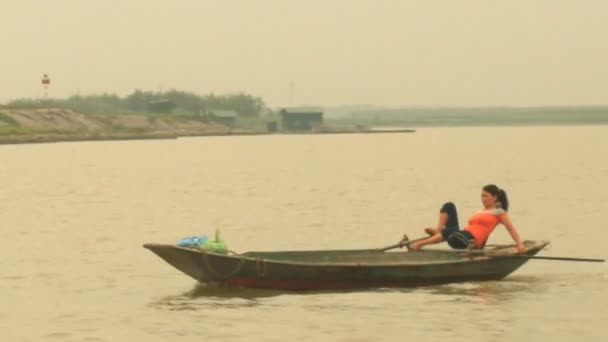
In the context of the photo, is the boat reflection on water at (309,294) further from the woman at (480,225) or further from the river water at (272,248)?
the woman at (480,225)

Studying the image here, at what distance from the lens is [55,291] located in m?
22.6

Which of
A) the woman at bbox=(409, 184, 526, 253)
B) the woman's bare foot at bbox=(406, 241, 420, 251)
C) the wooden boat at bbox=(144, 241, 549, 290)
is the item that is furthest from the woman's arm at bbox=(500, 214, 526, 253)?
the woman's bare foot at bbox=(406, 241, 420, 251)

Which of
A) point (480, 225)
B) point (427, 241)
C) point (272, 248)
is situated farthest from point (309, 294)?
point (272, 248)

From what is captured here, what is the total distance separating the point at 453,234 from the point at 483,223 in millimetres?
506

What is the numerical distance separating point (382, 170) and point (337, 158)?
24282 millimetres

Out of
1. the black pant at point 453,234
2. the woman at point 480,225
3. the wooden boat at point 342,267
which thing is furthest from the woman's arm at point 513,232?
the black pant at point 453,234

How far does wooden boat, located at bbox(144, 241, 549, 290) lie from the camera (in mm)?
20594

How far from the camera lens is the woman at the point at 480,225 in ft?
71.2

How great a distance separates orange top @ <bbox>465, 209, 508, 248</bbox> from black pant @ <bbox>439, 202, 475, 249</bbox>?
0.29 ft

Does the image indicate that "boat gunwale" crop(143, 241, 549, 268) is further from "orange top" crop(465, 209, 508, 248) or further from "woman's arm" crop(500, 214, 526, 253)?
"orange top" crop(465, 209, 508, 248)

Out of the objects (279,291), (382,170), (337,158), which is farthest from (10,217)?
(337,158)

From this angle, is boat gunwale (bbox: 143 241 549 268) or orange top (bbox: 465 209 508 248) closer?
boat gunwale (bbox: 143 241 549 268)

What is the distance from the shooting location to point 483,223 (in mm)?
21781

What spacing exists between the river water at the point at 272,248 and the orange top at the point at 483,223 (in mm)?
741
